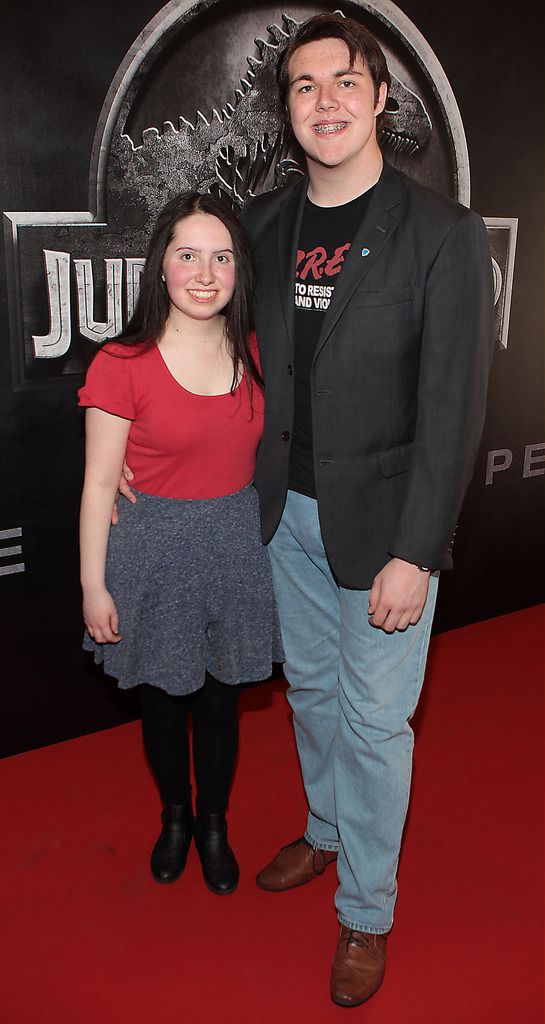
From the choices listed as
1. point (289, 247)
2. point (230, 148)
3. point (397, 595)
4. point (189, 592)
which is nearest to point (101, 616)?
point (189, 592)

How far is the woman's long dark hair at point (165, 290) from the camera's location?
5.96 ft

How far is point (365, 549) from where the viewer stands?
5.90 ft

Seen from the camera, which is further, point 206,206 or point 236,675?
point 236,675

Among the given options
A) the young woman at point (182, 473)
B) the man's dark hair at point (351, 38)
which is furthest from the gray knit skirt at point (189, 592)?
the man's dark hair at point (351, 38)

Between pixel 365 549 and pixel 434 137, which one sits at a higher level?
pixel 434 137

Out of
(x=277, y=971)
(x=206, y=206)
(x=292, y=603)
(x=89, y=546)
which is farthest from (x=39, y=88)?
(x=277, y=971)

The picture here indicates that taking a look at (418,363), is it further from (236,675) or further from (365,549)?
(236,675)

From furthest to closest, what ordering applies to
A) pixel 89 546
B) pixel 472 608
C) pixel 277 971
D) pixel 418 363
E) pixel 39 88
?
pixel 472 608
pixel 39 88
pixel 277 971
pixel 89 546
pixel 418 363

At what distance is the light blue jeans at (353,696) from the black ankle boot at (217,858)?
0.31 m

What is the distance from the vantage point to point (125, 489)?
1887 millimetres

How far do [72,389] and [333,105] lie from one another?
1.14 metres

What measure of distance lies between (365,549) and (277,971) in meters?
0.92

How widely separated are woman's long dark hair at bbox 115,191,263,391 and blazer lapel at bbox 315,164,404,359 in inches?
9.0

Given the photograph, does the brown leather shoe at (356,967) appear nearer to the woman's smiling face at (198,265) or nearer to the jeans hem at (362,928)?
the jeans hem at (362,928)
